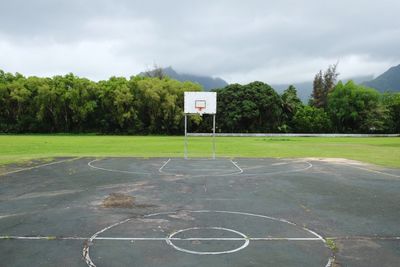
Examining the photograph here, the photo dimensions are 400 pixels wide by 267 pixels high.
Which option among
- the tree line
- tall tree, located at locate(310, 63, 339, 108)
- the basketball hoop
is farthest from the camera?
tall tree, located at locate(310, 63, 339, 108)

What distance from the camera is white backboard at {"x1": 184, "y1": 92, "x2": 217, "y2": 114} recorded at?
19688 millimetres

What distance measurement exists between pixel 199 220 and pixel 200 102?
13375 millimetres

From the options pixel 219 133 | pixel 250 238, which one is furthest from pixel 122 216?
pixel 219 133

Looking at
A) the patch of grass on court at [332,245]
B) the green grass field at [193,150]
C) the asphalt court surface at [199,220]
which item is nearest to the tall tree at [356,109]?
the green grass field at [193,150]

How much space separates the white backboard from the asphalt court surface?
746cm

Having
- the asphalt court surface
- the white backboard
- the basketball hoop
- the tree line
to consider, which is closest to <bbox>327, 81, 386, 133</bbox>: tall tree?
the tree line

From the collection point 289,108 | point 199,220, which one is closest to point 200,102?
point 199,220

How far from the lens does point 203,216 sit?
7.18 meters

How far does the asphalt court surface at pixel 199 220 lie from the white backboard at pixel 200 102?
7457mm

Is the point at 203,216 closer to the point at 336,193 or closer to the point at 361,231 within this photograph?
the point at 361,231

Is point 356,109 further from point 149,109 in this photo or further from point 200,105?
point 200,105

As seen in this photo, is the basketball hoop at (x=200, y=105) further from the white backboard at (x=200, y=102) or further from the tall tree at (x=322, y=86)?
the tall tree at (x=322, y=86)

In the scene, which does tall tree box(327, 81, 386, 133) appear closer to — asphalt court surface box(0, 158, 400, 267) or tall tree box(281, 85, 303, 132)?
tall tree box(281, 85, 303, 132)

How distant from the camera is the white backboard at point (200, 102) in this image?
775 inches
